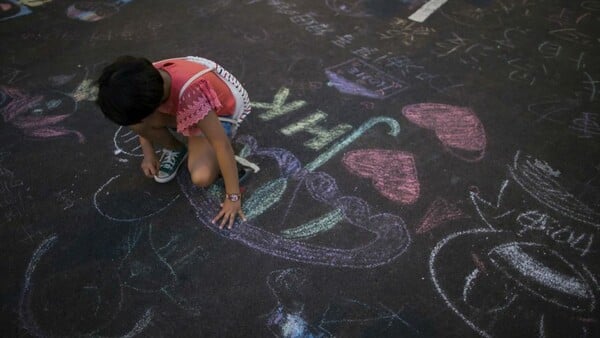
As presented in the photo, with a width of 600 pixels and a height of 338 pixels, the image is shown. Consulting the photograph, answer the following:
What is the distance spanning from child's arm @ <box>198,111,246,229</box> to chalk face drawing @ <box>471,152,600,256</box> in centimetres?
142

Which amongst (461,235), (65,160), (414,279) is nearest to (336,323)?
(414,279)

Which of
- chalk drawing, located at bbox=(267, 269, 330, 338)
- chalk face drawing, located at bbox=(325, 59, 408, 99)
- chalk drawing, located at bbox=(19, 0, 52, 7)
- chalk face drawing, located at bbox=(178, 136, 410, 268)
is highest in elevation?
chalk face drawing, located at bbox=(325, 59, 408, 99)

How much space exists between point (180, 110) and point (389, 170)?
136 cm

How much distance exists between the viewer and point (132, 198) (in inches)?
93.2

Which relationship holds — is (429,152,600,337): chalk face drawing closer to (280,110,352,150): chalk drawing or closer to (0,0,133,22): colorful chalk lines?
(280,110,352,150): chalk drawing

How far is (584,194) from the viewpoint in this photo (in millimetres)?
2373

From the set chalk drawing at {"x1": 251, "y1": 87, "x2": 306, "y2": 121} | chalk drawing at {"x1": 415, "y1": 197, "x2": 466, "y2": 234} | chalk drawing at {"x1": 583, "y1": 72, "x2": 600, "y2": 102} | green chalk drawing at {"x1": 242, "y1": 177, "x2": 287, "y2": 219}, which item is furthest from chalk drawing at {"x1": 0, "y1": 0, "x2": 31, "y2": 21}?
chalk drawing at {"x1": 583, "y1": 72, "x2": 600, "y2": 102}

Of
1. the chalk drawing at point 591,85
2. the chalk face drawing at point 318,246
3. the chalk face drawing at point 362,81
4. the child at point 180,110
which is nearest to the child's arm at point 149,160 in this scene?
the child at point 180,110

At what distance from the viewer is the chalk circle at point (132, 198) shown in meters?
2.29

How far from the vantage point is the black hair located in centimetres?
166

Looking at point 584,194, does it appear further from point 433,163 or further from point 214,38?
point 214,38

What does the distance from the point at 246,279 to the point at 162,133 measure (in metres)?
1.01

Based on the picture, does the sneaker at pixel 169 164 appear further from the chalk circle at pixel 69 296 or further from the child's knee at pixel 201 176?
the chalk circle at pixel 69 296

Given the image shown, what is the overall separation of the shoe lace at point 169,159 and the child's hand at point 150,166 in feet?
0.16
